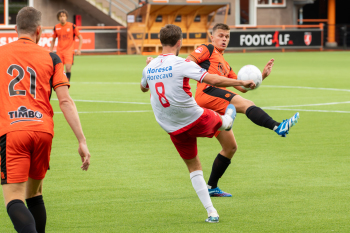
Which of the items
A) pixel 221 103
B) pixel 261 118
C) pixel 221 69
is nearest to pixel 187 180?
pixel 221 103

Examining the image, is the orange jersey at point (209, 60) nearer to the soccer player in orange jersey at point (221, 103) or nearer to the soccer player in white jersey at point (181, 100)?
the soccer player in orange jersey at point (221, 103)

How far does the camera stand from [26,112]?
3881mm

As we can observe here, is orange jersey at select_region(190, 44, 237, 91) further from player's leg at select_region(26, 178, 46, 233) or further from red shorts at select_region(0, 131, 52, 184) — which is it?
red shorts at select_region(0, 131, 52, 184)

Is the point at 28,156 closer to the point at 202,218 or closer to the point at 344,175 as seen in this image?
the point at 202,218

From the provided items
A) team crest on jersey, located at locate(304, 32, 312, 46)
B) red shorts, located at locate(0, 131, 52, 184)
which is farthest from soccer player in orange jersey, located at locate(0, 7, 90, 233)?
team crest on jersey, located at locate(304, 32, 312, 46)

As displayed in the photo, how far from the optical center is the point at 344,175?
6.83 meters

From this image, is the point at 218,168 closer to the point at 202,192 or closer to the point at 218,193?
the point at 218,193

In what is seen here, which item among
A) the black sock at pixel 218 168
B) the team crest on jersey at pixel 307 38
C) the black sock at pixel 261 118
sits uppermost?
the team crest on jersey at pixel 307 38

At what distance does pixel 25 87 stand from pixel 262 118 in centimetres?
292

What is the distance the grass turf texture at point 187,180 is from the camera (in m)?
5.12

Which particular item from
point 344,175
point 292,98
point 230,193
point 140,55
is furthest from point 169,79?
point 140,55

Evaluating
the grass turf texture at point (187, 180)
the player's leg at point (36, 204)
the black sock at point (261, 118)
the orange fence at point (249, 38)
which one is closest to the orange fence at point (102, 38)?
the orange fence at point (249, 38)

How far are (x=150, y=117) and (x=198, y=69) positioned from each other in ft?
22.9

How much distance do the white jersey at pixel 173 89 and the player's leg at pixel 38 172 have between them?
4.44ft
